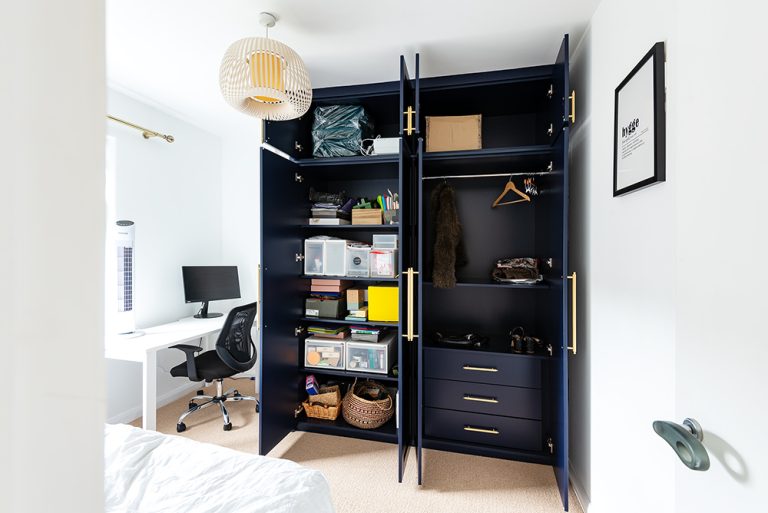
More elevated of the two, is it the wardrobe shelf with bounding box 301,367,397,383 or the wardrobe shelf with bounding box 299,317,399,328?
the wardrobe shelf with bounding box 299,317,399,328

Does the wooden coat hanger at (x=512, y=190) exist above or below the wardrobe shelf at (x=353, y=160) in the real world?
below

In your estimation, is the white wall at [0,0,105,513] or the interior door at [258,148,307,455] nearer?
the white wall at [0,0,105,513]

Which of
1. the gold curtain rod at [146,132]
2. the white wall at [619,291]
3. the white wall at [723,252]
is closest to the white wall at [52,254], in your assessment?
the white wall at [723,252]

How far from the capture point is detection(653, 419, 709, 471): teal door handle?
61cm

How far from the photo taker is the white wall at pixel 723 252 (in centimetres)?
53

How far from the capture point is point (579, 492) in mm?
1912

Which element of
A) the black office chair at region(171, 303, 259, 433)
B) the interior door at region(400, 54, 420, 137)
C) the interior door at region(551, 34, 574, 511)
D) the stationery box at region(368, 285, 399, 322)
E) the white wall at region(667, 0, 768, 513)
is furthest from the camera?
the black office chair at region(171, 303, 259, 433)

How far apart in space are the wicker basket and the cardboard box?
194cm

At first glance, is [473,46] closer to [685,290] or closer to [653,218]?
[653,218]

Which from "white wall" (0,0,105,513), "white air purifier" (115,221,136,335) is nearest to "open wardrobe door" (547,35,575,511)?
"white wall" (0,0,105,513)

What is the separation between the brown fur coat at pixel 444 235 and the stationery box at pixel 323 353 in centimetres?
88

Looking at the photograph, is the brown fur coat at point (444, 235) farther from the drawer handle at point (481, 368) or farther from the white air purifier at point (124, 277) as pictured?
the white air purifier at point (124, 277)

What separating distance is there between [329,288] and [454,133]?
55.1 inches

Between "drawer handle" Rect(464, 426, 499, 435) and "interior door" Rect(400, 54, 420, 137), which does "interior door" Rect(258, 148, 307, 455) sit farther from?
"drawer handle" Rect(464, 426, 499, 435)
